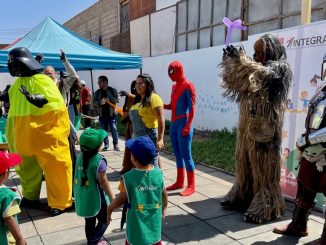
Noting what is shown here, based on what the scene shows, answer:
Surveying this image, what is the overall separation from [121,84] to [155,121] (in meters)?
11.4

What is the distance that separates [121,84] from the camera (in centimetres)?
1541

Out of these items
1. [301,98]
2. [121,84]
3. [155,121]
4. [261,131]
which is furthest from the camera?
[121,84]

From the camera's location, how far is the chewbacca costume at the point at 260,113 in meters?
3.31

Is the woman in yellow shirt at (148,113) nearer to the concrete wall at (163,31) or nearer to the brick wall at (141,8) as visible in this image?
the concrete wall at (163,31)

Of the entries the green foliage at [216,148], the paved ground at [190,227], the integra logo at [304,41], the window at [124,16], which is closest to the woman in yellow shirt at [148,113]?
the paved ground at [190,227]

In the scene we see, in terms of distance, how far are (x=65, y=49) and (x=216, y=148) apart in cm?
377

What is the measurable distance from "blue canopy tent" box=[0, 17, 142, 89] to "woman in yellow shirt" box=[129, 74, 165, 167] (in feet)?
8.43

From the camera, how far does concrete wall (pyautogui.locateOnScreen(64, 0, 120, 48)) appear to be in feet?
63.4

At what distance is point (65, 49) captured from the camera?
6.47 m

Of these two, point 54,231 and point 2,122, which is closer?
point 54,231

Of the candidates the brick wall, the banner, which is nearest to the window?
the brick wall

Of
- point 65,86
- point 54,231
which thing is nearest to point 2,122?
point 65,86

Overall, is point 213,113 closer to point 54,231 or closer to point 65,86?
point 65,86

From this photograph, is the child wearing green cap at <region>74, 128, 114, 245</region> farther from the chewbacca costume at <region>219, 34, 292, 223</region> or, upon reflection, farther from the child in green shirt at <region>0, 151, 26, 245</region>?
the chewbacca costume at <region>219, 34, 292, 223</region>
